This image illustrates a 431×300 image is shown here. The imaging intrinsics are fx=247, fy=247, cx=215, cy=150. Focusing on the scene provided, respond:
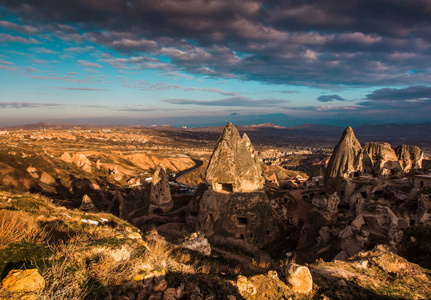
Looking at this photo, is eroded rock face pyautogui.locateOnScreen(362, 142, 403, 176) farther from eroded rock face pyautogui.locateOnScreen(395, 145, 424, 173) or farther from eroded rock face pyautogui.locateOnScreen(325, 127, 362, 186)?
eroded rock face pyautogui.locateOnScreen(395, 145, 424, 173)

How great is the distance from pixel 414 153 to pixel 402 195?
95.4 feet

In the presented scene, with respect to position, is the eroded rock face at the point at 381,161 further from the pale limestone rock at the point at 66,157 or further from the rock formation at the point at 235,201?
the pale limestone rock at the point at 66,157

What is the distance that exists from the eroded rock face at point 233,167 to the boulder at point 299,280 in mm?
15584

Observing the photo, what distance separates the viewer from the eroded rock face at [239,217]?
2038 centimetres

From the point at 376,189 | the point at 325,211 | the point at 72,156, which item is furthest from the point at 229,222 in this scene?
the point at 72,156

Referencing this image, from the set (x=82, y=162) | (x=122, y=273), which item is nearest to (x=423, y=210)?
(x=122, y=273)

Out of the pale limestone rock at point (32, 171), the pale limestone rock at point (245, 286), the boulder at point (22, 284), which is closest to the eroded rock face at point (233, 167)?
the pale limestone rock at point (245, 286)

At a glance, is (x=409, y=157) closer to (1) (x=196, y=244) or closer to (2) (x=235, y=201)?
(2) (x=235, y=201)

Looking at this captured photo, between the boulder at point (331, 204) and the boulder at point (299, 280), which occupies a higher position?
the boulder at point (299, 280)

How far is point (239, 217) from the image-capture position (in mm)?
20750

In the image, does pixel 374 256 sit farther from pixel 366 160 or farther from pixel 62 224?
pixel 366 160

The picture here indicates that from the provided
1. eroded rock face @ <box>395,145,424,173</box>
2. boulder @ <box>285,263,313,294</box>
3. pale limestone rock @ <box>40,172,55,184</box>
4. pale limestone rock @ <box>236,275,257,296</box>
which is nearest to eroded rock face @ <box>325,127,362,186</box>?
eroded rock face @ <box>395,145,424,173</box>

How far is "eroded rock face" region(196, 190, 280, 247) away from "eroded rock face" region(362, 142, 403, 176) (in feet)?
50.4

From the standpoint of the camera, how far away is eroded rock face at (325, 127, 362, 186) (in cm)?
2708
